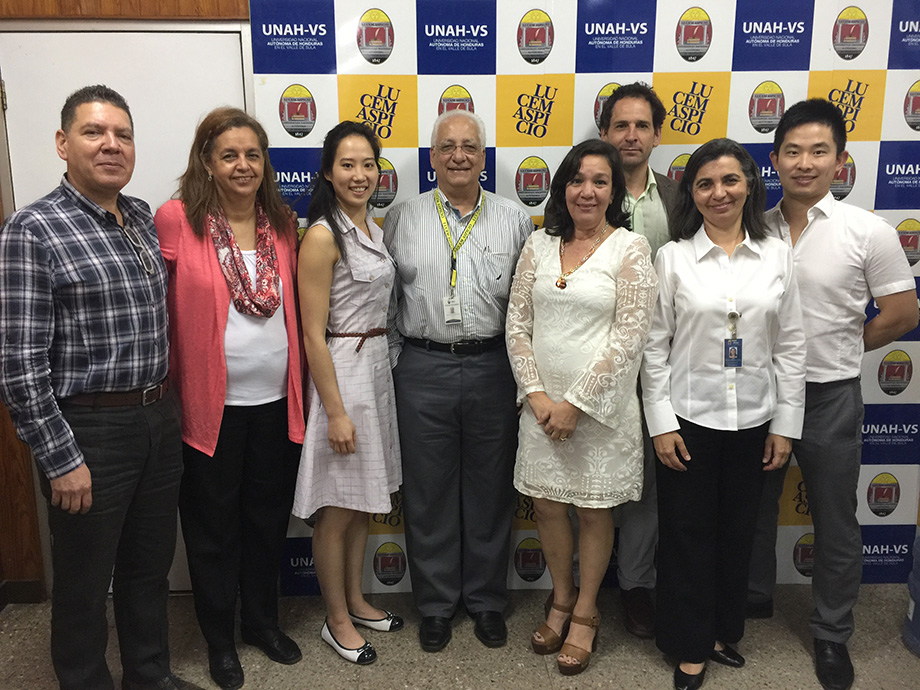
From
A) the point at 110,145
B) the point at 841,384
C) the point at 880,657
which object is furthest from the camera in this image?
the point at 880,657

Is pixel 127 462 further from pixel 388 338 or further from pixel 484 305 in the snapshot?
pixel 484 305

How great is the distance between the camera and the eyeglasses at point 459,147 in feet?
7.60

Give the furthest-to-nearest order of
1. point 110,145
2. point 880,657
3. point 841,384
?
point 880,657 → point 841,384 → point 110,145

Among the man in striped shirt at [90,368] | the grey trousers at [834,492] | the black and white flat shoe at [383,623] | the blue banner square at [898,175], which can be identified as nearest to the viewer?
the man in striped shirt at [90,368]

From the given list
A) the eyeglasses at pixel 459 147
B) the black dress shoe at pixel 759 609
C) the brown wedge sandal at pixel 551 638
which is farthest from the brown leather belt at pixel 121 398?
the black dress shoe at pixel 759 609

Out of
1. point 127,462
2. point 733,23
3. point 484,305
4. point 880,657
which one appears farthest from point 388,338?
point 880,657

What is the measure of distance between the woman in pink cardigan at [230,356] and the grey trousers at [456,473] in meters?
0.44

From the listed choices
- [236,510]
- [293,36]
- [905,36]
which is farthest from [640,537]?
[293,36]

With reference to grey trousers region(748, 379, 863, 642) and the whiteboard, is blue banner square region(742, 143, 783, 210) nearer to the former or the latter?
grey trousers region(748, 379, 863, 642)

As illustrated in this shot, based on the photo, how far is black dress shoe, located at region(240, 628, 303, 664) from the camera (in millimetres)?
2410

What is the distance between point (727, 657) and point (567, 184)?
1.76 m

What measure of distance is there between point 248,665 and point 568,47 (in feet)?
8.63

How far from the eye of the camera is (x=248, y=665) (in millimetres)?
2395

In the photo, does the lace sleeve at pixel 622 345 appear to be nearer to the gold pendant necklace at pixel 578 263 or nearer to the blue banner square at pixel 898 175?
the gold pendant necklace at pixel 578 263
